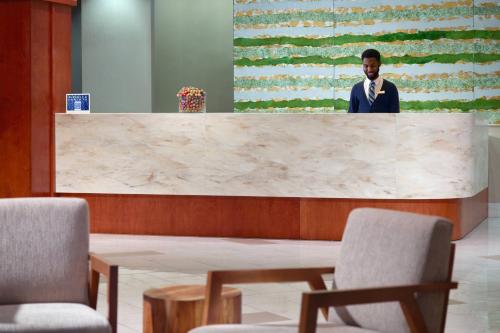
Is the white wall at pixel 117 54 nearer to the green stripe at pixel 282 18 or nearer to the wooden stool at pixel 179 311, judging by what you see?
the green stripe at pixel 282 18

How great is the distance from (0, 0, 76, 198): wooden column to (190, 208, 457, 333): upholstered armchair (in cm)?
578

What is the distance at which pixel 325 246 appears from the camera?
8.71 meters

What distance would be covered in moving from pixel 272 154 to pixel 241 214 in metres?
0.69

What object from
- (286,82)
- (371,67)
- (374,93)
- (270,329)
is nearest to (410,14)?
(286,82)

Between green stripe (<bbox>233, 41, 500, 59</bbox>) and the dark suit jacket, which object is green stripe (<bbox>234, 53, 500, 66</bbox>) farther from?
the dark suit jacket

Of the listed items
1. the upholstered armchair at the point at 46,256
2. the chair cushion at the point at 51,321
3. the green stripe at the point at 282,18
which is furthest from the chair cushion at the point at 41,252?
the green stripe at the point at 282,18

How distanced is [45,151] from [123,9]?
3.87 m

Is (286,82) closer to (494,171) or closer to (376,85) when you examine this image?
(494,171)

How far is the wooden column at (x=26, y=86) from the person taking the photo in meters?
9.03

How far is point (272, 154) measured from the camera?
9.02m

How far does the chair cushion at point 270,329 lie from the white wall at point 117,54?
9297mm

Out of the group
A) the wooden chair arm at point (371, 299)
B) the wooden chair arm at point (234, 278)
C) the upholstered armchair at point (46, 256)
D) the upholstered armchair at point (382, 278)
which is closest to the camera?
the wooden chair arm at point (371, 299)

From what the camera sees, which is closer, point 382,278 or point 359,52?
point 382,278

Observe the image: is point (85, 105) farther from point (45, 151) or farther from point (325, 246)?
point (325, 246)
